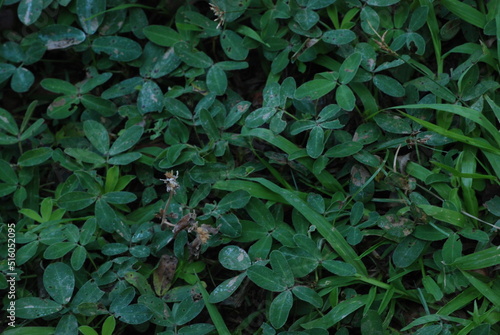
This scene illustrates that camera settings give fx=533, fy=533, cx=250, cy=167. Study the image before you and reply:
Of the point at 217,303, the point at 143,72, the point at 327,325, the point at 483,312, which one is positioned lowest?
the point at 217,303

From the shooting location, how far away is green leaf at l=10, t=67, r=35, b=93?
2453mm

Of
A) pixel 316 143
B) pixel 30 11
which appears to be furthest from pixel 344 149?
pixel 30 11

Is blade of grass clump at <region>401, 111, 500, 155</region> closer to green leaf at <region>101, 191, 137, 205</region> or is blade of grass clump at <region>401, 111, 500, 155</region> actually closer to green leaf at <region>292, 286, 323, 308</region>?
green leaf at <region>292, 286, 323, 308</region>

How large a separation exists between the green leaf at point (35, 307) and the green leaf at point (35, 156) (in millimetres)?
586

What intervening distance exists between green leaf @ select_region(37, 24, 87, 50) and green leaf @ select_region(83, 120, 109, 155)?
419 millimetres

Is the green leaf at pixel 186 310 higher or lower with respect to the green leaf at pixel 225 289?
lower

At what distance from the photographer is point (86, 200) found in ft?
7.00

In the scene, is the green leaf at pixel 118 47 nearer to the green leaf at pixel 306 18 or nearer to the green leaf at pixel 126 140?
the green leaf at pixel 126 140

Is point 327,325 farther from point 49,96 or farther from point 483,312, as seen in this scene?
point 49,96

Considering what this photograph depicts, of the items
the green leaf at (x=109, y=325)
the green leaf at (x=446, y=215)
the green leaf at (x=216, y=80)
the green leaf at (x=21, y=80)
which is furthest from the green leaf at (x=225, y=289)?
the green leaf at (x=21, y=80)

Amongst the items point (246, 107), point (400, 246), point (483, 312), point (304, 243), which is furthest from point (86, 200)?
point (483, 312)

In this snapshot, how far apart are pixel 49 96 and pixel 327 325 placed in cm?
169

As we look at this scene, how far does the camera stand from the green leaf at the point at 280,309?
1809 mm

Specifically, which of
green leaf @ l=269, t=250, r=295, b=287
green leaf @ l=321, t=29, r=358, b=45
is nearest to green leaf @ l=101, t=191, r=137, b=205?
green leaf @ l=269, t=250, r=295, b=287
